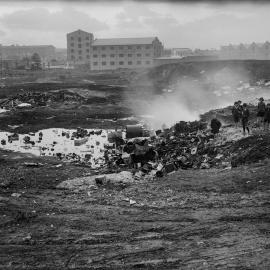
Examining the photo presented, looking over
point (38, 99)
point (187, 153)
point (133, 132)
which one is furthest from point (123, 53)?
point (187, 153)

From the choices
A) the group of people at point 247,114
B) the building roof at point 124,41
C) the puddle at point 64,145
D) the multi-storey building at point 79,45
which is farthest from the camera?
the multi-storey building at point 79,45

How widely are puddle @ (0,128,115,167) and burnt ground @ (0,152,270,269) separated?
484 cm

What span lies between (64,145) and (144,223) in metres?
12.6

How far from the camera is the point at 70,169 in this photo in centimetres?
1471

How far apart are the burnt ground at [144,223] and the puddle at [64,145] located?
4842mm

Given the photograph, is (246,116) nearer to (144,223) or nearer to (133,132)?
(133,132)

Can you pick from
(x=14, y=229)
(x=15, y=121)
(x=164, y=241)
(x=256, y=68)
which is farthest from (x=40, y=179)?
(x=256, y=68)

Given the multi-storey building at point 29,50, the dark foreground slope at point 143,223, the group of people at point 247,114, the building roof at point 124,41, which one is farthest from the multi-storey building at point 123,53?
the dark foreground slope at point 143,223

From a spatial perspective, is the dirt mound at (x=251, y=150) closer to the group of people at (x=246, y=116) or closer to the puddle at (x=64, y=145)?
the group of people at (x=246, y=116)

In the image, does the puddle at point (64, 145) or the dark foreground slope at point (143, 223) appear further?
the puddle at point (64, 145)

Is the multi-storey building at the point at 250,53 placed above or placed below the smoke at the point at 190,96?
above

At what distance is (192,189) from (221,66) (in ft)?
140

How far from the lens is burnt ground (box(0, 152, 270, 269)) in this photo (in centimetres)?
699

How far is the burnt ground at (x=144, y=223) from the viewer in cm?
699
